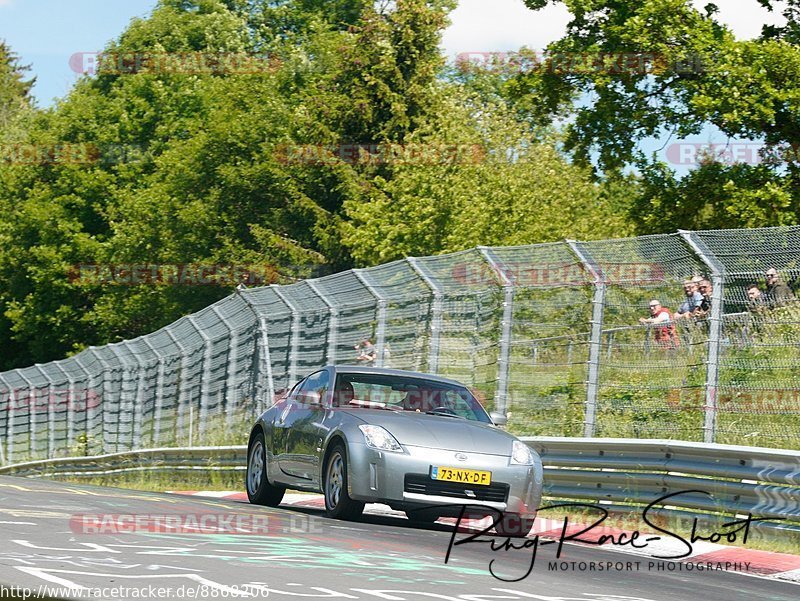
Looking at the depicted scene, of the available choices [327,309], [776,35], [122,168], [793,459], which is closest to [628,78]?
[776,35]

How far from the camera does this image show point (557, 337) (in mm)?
15453

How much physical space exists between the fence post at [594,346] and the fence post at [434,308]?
3235 millimetres

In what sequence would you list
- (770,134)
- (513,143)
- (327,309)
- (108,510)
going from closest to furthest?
(108,510) → (327,309) → (770,134) → (513,143)

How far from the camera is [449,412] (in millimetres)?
13398

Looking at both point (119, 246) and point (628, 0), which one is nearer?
point (628, 0)

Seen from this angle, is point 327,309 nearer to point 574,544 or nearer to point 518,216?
point 574,544

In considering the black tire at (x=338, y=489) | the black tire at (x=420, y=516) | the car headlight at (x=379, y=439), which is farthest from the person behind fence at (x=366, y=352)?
the car headlight at (x=379, y=439)

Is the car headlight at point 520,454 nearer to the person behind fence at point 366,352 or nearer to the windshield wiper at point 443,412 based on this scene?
the windshield wiper at point 443,412

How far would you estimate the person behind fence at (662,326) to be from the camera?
44.5ft

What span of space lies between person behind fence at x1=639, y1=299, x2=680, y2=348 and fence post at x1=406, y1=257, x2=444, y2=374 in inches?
160

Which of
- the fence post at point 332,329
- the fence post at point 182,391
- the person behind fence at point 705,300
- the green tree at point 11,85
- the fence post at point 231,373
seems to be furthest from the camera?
the green tree at point 11,85

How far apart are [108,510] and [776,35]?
74.2 feet

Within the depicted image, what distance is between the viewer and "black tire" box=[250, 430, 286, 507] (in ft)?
47.8

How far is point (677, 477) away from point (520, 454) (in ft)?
4.72
